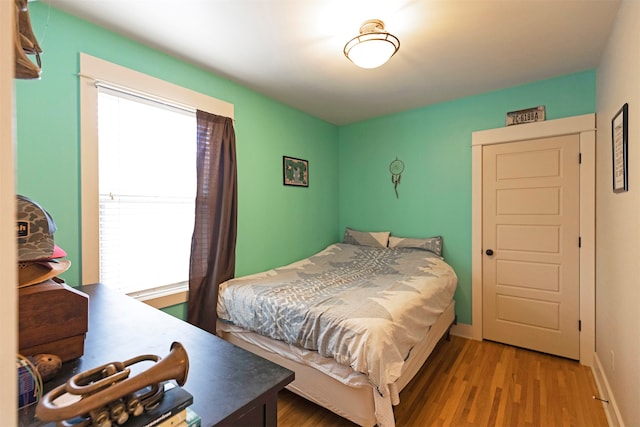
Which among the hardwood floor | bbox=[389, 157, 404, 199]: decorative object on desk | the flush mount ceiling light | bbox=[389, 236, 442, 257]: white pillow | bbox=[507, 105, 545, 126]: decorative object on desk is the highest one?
the flush mount ceiling light

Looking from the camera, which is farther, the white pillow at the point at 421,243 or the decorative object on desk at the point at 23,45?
the white pillow at the point at 421,243

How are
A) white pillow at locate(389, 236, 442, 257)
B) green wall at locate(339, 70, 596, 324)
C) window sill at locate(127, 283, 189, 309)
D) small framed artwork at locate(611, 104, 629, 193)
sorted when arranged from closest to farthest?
small framed artwork at locate(611, 104, 629, 193), window sill at locate(127, 283, 189, 309), green wall at locate(339, 70, 596, 324), white pillow at locate(389, 236, 442, 257)

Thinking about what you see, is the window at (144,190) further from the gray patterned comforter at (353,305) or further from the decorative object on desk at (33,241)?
the decorative object on desk at (33,241)

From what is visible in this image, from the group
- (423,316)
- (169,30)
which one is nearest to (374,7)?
(169,30)

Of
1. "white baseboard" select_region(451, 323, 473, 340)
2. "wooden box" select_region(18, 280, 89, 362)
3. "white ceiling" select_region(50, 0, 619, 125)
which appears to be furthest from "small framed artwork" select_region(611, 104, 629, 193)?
"wooden box" select_region(18, 280, 89, 362)

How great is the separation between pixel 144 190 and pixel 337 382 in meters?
1.87

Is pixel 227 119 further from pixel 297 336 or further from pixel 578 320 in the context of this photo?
pixel 578 320

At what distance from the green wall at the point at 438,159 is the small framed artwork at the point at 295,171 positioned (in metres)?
0.77

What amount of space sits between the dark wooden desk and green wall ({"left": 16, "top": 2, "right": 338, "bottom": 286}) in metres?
0.94

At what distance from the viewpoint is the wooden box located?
0.74 m

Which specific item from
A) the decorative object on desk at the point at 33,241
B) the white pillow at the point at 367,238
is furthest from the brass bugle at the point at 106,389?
the white pillow at the point at 367,238

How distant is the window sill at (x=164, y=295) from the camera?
2.07 m

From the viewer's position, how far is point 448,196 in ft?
10.3

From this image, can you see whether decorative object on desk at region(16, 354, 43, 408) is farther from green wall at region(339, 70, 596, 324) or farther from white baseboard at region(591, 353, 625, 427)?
green wall at region(339, 70, 596, 324)
